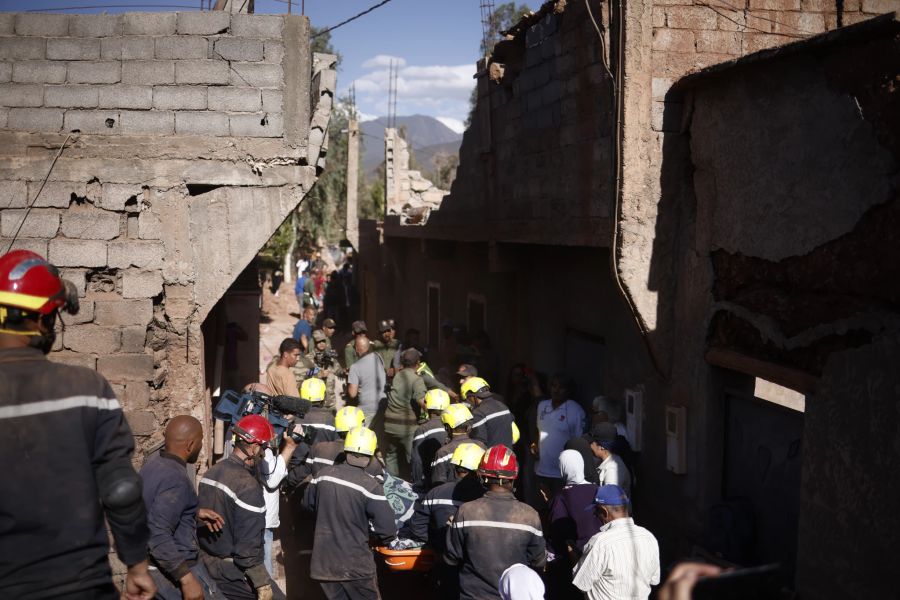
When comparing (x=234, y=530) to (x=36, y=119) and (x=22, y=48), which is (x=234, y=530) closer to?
(x=36, y=119)

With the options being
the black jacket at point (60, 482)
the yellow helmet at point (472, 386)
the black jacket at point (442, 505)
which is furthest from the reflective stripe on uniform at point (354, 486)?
the black jacket at point (60, 482)

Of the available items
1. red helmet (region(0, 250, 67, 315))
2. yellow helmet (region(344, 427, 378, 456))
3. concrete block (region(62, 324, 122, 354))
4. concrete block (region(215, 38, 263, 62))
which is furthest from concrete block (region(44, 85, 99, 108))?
red helmet (region(0, 250, 67, 315))

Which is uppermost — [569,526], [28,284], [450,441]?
[28,284]

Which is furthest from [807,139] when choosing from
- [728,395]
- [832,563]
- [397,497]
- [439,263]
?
[439,263]

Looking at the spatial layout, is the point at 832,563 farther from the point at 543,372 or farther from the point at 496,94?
the point at 496,94

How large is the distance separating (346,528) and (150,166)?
Answer: 340cm

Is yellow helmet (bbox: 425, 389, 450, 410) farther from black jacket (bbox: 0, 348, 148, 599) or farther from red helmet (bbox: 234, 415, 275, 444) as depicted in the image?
black jacket (bbox: 0, 348, 148, 599)

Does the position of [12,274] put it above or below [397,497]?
above

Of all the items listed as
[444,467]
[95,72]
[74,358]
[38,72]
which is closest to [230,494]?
[74,358]

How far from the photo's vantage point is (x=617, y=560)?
514 cm

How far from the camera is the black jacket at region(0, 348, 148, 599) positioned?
3221 millimetres

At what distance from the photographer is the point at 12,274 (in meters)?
3.34

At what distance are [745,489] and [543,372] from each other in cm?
451

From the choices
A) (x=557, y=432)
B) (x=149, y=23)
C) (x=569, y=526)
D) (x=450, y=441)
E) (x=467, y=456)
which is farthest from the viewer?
(x=557, y=432)
